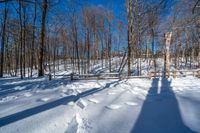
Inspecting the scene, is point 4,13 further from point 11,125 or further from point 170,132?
point 170,132

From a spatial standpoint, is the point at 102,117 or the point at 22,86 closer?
the point at 102,117

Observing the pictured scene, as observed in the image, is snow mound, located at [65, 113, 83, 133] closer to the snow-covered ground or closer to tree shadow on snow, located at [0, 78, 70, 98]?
the snow-covered ground

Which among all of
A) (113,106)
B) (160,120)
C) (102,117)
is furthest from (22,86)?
(160,120)

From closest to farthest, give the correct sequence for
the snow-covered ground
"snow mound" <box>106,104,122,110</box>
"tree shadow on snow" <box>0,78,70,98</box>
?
the snow-covered ground < "snow mound" <box>106,104,122,110</box> < "tree shadow on snow" <box>0,78,70,98</box>

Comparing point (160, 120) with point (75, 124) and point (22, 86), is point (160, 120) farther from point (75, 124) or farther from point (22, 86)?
point (22, 86)

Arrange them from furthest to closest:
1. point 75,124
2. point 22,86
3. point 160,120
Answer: point 22,86 → point 160,120 → point 75,124

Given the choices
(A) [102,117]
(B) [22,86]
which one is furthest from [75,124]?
(B) [22,86]

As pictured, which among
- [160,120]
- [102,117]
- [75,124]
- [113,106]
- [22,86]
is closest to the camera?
[75,124]

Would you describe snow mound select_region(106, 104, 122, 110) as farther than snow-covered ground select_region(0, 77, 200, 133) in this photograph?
Yes

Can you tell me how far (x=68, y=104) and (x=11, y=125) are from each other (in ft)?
6.74

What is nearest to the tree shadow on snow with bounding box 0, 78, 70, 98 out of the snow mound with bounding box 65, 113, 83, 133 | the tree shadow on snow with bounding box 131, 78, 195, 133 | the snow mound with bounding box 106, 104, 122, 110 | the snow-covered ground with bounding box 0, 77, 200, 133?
the snow-covered ground with bounding box 0, 77, 200, 133

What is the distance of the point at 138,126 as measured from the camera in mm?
4066

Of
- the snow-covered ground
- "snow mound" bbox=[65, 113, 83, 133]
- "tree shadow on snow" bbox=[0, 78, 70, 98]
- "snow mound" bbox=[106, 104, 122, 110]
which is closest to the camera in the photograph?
"snow mound" bbox=[65, 113, 83, 133]

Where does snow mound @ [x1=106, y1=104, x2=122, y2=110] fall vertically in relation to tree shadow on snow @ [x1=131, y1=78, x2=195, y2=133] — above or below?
above
